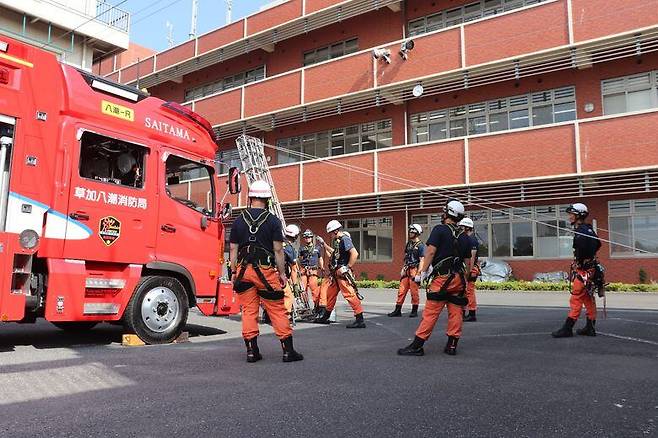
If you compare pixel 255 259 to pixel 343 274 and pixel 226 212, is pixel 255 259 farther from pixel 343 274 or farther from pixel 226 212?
pixel 343 274

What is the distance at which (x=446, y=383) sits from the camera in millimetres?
4668

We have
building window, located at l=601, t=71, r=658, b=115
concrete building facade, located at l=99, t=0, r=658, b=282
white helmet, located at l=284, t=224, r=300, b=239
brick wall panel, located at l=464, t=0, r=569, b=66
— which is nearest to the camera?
white helmet, located at l=284, t=224, r=300, b=239

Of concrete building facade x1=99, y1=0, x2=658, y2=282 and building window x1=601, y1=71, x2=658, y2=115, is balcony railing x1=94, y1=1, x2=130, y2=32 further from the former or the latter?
building window x1=601, y1=71, x2=658, y2=115

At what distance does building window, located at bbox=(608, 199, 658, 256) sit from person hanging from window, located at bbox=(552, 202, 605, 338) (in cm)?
827

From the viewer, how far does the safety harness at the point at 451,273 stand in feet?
20.1

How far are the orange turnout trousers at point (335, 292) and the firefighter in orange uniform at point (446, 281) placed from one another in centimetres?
267

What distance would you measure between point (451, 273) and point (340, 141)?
50.9 ft

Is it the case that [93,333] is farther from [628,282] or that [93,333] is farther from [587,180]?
[628,282]

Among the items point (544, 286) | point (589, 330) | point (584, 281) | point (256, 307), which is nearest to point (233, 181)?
point (256, 307)

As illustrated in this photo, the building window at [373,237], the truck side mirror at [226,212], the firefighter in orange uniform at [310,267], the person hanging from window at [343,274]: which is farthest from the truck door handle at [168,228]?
the building window at [373,237]

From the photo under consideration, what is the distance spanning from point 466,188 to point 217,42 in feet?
46.3

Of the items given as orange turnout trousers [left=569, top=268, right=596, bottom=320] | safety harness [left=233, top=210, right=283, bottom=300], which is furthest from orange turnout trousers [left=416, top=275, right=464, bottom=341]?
orange turnout trousers [left=569, top=268, right=596, bottom=320]

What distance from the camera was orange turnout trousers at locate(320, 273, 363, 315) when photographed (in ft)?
29.1

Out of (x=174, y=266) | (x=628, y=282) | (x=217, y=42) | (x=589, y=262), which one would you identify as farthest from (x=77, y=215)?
(x=217, y=42)
